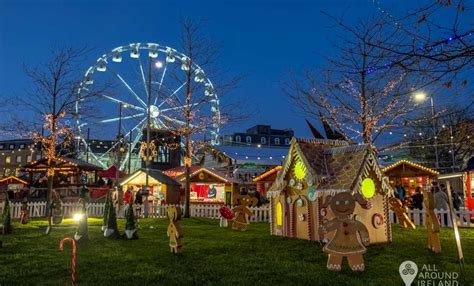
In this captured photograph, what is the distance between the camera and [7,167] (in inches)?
3526

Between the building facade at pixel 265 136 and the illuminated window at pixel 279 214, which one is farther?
the building facade at pixel 265 136

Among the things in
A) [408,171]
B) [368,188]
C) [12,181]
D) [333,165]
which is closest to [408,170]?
[408,171]

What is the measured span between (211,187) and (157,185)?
3661 millimetres

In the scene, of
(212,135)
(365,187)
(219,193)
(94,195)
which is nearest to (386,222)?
(365,187)

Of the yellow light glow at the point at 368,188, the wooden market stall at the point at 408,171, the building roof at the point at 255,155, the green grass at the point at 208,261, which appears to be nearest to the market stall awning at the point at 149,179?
the building roof at the point at 255,155

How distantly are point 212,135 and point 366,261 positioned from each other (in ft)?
73.3

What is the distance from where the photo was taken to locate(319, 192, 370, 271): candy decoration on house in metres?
6.94

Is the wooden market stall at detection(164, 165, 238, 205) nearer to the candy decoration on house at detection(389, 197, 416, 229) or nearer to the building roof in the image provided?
the building roof

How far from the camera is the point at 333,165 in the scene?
1082 centimetres

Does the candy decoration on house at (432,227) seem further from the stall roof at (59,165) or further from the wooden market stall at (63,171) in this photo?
the stall roof at (59,165)

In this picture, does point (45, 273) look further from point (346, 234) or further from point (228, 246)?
point (346, 234)

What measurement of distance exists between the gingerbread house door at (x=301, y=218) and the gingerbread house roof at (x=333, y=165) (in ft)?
2.21

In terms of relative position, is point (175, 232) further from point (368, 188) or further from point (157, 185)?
point (157, 185)

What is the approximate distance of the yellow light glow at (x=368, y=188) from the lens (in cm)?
1005
